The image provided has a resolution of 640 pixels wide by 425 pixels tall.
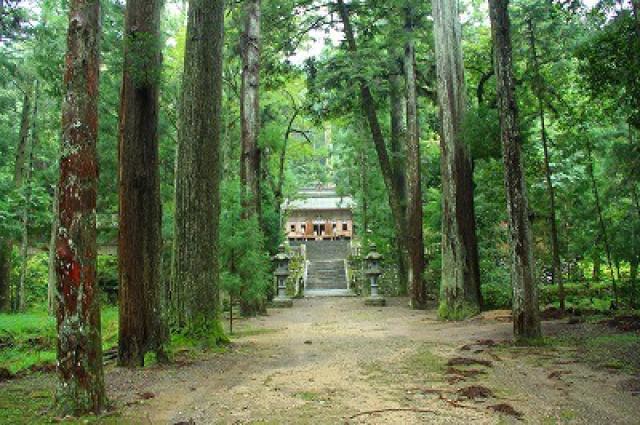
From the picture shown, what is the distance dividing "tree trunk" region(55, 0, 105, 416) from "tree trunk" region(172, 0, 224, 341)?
12.3 feet

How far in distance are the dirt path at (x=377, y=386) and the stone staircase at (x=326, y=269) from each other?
18205 mm

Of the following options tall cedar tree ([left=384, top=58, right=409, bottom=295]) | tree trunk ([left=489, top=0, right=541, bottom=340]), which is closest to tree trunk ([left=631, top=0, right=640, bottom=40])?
tree trunk ([left=489, top=0, right=541, bottom=340])

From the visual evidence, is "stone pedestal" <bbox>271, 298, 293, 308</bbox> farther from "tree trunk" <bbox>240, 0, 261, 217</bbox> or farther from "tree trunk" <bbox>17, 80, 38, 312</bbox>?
"tree trunk" <bbox>17, 80, 38, 312</bbox>

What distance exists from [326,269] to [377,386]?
2658cm

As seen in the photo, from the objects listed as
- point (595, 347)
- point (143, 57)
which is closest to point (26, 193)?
point (143, 57)

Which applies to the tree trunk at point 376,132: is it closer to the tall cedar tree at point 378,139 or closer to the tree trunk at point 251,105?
the tall cedar tree at point 378,139

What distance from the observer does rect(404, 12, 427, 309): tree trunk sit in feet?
54.6

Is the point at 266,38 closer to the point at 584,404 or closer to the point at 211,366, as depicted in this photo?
the point at 211,366

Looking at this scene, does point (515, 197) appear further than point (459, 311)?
No

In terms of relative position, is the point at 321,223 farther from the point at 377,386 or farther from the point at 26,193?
the point at 377,386

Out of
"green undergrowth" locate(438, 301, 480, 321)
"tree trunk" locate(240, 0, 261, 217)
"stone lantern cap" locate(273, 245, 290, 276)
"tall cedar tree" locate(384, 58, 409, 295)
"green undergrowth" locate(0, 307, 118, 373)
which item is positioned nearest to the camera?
"green undergrowth" locate(0, 307, 118, 373)

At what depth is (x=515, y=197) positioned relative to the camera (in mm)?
8141

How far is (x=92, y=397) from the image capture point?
14.5 feet

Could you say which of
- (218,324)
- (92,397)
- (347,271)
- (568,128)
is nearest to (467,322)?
(568,128)
